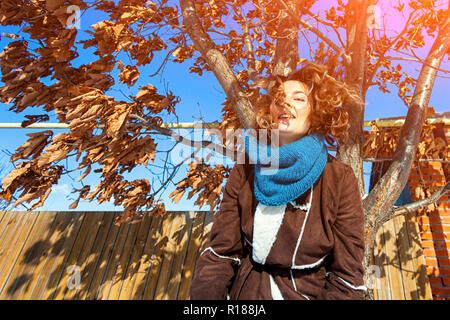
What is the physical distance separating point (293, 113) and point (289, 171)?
1.37 feet

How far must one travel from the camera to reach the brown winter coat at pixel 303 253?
141 cm

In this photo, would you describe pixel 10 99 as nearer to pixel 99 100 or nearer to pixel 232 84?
pixel 99 100

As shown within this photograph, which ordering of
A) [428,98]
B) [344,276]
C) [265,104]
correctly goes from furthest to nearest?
[428,98], [265,104], [344,276]

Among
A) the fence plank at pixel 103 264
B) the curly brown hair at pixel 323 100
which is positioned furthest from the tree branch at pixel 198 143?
the fence plank at pixel 103 264

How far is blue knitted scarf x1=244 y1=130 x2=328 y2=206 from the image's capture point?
4.96 ft

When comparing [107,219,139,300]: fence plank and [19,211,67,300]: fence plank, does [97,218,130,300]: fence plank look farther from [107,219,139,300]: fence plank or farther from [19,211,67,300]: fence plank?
[19,211,67,300]: fence plank

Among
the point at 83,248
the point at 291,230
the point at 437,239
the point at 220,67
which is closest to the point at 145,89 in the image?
the point at 220,67

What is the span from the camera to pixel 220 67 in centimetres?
286

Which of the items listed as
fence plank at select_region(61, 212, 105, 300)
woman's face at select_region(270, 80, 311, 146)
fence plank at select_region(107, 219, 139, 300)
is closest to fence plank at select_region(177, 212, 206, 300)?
fence plank at select_region(107, 219, 139, 300)

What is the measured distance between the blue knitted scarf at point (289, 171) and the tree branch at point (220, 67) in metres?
1.07

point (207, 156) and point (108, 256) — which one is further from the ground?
point (207, 156)

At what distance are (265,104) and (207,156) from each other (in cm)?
158

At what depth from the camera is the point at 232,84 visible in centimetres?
282
